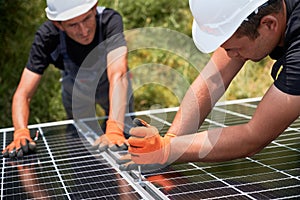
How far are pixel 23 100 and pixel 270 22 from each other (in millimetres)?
3354

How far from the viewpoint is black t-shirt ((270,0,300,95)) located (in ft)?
10.8

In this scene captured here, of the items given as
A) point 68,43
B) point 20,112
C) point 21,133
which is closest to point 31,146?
point 21,133

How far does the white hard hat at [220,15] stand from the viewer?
135 inches

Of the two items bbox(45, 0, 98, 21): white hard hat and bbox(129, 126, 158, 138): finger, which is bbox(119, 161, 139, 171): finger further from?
bbox(45, 0, 98, 21): white hard hat

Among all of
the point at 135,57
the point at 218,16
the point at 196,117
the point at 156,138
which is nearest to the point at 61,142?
the point at 196,117

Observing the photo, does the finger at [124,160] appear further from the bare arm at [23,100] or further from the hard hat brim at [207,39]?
the bare arm at [23,100]

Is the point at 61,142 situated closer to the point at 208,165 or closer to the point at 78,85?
the point at 78,85

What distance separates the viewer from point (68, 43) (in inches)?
256

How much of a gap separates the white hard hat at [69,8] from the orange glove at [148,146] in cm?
233

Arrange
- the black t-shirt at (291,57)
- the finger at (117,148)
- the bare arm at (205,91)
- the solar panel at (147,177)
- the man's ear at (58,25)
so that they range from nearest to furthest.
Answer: the black t-shirt at (291,57) → the solar panel at (147,177) → the bare arm at (205,91) → the finger at (117,148) → the man's ear at (58,25)

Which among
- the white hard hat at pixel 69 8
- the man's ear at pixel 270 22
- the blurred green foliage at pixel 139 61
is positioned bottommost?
the blurred green foliage at pixel 139 61

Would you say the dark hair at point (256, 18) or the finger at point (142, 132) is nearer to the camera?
the dark hair at point (256, 18)

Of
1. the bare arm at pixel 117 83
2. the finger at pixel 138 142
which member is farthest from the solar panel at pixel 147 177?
the bare arm at pixel 117 83

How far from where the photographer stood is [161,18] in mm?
12391
